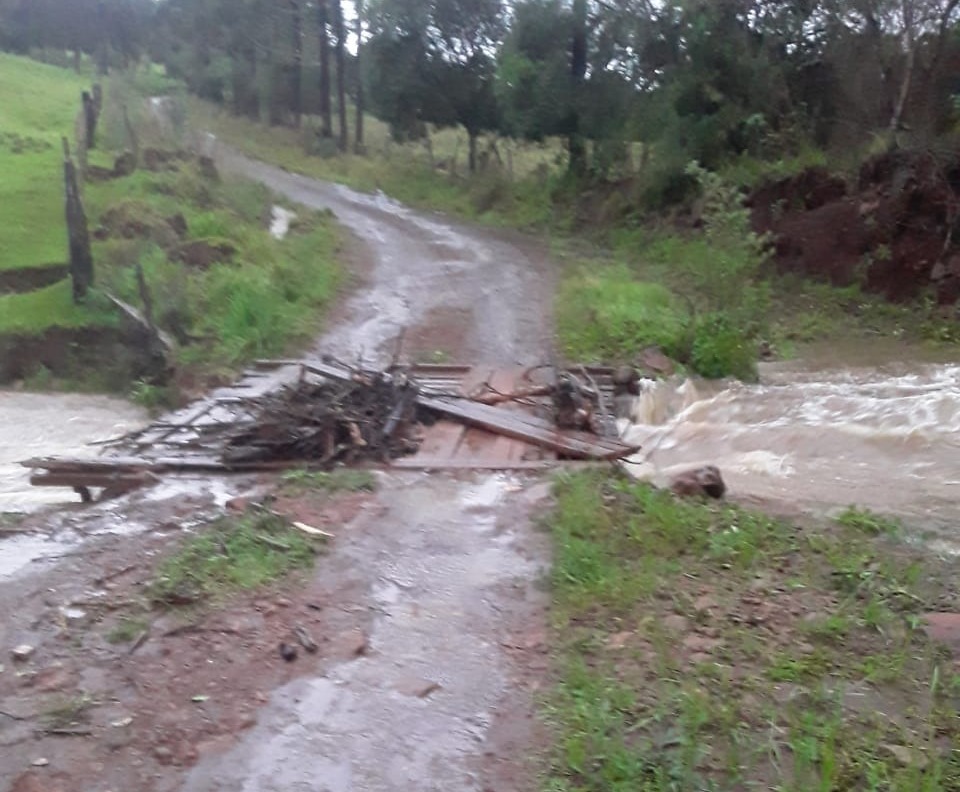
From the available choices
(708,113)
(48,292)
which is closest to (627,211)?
(708,113)


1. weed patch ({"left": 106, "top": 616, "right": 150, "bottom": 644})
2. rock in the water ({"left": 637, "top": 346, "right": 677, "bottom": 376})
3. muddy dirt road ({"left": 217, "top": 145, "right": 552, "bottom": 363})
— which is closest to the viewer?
weed patch ({"left": 106, "top": 616, "right": 150, "bottom": 644})

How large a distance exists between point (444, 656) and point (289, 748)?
3.28 feet

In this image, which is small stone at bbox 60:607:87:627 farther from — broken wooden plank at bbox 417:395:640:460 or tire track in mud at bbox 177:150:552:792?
broken wooden plank at bbox 417:395:640:460

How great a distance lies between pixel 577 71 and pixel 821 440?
15.9 metres

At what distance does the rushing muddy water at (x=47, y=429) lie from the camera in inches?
352

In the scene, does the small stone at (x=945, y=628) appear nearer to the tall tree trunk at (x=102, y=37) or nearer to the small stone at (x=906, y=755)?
the small stone at (x=906, y=755)

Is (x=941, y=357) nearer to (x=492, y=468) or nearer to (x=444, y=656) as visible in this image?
(x=492, y=468)

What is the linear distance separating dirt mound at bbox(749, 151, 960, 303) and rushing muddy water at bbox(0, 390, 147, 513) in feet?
35.3

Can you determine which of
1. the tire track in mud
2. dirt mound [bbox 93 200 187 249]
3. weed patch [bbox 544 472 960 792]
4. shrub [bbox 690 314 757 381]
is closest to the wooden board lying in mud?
the tire track in mud

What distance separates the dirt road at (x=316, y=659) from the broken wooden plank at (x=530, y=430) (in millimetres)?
712

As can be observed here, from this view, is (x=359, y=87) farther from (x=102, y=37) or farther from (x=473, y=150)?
(x=102, y=37)

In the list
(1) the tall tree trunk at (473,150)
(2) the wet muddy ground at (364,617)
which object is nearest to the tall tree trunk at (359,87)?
(1) the tall tree trunk at (473,150)

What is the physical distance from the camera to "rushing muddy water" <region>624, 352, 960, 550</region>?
7.72m

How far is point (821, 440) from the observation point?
361 inches
